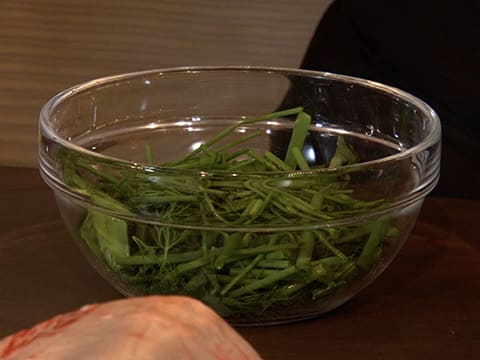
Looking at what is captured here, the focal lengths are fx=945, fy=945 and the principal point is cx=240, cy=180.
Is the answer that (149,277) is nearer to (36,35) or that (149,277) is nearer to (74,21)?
(36,35)

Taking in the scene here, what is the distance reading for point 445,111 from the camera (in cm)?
129

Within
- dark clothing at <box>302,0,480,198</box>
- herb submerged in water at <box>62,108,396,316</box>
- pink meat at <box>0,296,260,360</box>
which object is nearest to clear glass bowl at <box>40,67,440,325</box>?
herb submerged in water at <box>62,108,396,316</box>

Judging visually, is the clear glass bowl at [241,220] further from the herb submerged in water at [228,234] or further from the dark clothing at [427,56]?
the dark clothing at [427,56]

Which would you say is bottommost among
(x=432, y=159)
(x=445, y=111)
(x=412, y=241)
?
(x=445, y=111)

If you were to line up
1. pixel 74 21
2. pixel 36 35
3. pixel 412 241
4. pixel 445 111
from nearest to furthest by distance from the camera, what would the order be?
1. pixel 412 241
2. pixel 445 111
3. pixel 36 35
4. pixel 74 21

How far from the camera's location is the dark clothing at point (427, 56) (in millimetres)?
1266

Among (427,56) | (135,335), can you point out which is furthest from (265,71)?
(427,56)

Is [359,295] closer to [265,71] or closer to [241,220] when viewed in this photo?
[241,220]

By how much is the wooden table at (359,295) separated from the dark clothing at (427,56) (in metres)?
0.51

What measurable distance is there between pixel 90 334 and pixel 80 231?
0.24m

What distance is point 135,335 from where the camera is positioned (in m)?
0.37

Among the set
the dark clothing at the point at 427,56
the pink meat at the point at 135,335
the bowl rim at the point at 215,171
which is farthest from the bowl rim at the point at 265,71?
the dark clothing at the point at 427,56

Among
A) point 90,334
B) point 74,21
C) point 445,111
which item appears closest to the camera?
point 90,334

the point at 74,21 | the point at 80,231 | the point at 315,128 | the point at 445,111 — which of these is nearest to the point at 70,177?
the point at 80,231
